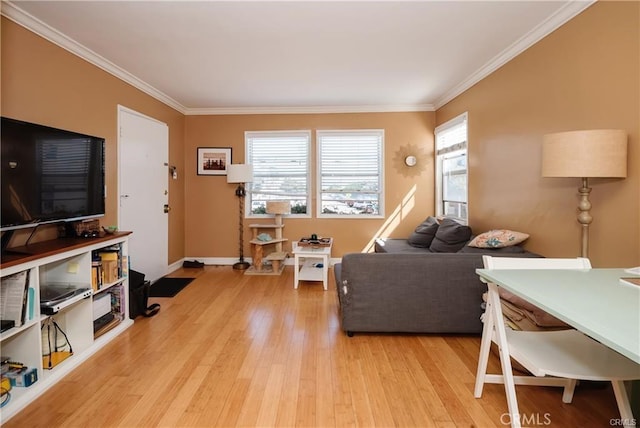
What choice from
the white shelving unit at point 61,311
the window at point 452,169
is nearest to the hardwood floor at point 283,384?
the white shelving unit at point 61,311

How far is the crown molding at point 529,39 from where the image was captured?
6.97 ft

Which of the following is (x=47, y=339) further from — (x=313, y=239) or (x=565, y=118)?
(x=565, y=118)

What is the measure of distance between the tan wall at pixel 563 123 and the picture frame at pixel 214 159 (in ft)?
11.7

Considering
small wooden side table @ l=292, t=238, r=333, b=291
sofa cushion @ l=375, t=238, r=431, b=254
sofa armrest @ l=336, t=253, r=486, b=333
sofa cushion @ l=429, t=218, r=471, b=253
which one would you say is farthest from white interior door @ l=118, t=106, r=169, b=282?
sofa cushion @ l=429, t=218, r=471, b=253

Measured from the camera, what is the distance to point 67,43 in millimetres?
2590

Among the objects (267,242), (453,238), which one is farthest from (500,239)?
(267,242)

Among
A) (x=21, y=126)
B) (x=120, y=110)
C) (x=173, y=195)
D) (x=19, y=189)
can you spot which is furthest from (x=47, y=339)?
(x=173, y=195)

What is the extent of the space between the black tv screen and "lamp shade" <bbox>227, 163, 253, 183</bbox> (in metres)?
1.99

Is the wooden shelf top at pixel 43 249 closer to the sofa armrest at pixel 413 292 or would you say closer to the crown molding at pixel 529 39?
the sofa armrest at pixel 413 292

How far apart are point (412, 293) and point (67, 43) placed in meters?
3.50

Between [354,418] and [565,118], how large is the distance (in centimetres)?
249

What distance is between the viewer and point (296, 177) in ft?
16.2

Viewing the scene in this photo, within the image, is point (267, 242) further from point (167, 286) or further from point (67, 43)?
point (67, 43)

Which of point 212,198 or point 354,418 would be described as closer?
point 354,418
